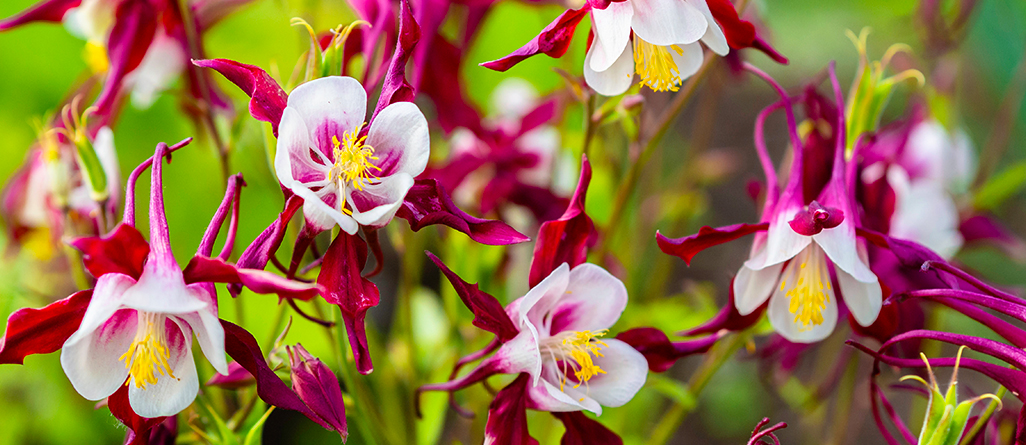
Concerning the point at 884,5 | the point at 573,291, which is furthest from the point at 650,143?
the point at 884,5

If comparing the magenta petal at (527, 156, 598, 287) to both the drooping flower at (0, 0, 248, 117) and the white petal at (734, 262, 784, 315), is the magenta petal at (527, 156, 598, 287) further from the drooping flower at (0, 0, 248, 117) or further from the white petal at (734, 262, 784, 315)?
the drooping flower at (0, 0, 248, 117)

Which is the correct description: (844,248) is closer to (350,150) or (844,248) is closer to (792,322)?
(792,322)

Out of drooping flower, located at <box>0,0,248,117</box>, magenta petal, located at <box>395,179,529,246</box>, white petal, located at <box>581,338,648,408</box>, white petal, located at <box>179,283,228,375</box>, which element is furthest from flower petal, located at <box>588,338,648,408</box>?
drooping flower, located at <box>0,0,248,117</box>

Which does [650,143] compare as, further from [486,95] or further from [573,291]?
[486,95]

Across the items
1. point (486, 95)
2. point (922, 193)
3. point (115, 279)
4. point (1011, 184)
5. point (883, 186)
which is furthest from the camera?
point (486, 95)

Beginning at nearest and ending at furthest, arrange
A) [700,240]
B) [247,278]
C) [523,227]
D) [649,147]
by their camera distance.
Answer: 1. [247,278]
2. [700,240]
3. [649,147]
4. [523,227]

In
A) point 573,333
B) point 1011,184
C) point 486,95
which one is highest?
point 573,333

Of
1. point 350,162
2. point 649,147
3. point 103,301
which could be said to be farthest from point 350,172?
point 649,147
